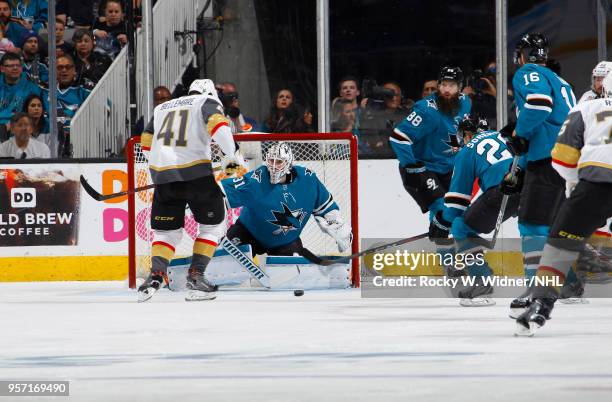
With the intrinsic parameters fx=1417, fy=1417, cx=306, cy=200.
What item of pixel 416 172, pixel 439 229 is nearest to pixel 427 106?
pixel 416 172

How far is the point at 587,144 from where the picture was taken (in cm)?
497

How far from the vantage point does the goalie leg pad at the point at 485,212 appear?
6539mm

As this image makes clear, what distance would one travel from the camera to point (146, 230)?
8188mm

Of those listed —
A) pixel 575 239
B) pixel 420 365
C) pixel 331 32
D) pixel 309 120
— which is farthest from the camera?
pixel 331 32

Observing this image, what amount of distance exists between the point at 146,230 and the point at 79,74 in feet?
7.01

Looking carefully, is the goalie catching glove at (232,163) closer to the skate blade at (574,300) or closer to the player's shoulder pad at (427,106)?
the player's shoulder pad at (427,106)

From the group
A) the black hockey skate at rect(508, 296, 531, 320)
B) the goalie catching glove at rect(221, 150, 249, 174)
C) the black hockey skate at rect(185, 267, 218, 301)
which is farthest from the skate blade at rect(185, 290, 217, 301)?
the black hockey skate at rect(508, 296, 531, 320)

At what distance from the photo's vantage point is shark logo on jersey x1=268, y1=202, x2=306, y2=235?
7.73 meters

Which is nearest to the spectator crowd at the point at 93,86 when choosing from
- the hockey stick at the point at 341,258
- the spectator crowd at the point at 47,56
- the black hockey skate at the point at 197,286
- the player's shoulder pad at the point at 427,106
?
the spectator crowd at the point at 47,56

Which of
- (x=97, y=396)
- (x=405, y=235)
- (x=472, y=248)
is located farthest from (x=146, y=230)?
(x=97, y=396)

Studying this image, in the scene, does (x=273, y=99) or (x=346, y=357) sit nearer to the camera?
(x=346, y=357)

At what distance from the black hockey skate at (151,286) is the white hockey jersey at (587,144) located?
2.52 metres

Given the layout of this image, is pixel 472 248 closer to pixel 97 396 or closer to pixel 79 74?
pixel 97 396

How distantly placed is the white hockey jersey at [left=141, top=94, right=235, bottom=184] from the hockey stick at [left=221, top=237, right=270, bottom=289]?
64 cm
